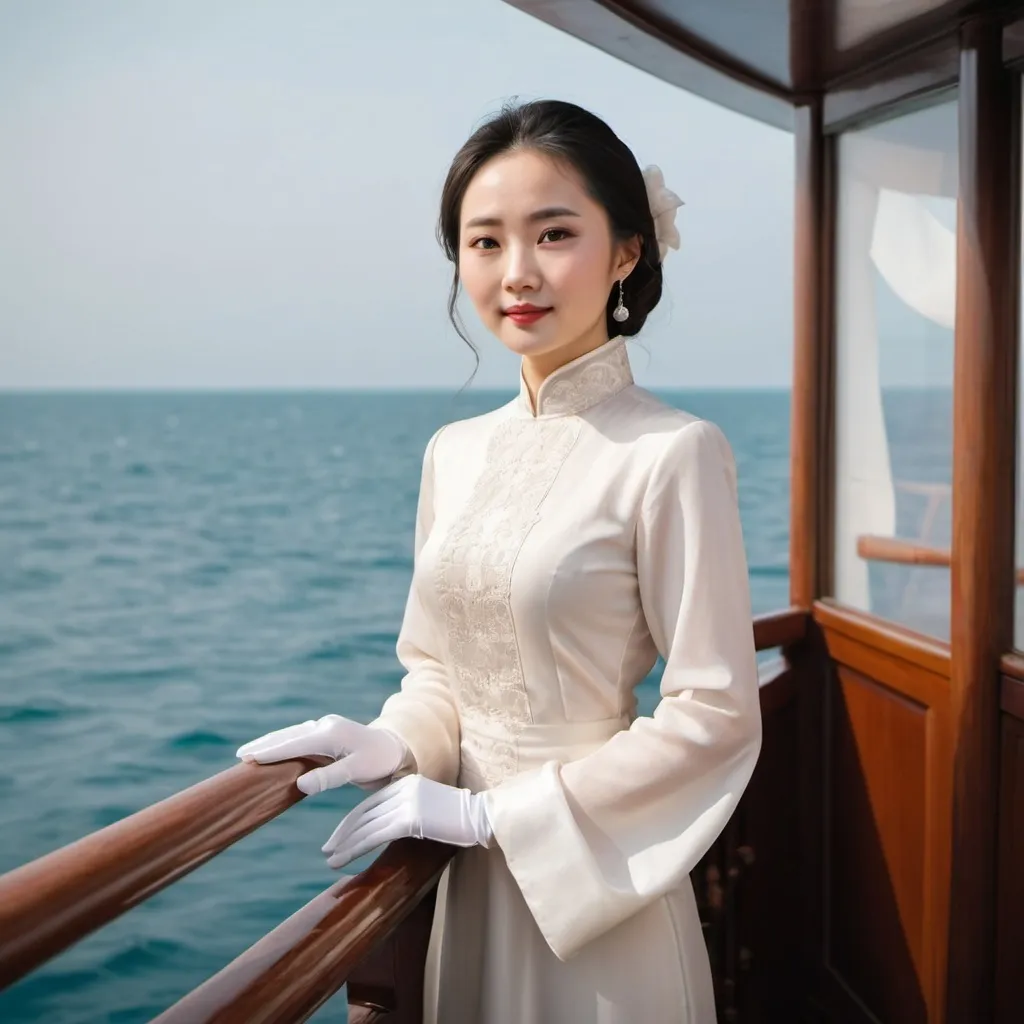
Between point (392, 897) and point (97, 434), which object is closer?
point (392, 897)

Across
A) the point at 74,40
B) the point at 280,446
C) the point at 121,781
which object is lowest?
the point at 121,781

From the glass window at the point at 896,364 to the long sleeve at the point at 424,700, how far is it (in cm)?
100

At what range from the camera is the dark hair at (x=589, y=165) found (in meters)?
1.44

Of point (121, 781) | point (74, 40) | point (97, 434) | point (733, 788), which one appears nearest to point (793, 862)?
point (733, 788)

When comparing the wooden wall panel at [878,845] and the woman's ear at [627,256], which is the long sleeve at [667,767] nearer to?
the woman's ear at [627,256]

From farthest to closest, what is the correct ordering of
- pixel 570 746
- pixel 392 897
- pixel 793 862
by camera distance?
pixel 793 862
pixel 570 746
pixel 392 897

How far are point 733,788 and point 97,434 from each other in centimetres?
4945

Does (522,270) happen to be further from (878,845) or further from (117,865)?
(878,845)

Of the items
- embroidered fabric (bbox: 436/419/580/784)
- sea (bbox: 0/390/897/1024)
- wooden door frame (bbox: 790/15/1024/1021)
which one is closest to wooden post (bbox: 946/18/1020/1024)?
Answer: wooden door frame (bbox: 790/15/1024/1021)

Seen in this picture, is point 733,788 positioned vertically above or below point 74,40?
below

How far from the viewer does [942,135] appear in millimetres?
2098

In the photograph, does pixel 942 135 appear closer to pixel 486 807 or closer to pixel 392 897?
pixel 486 807

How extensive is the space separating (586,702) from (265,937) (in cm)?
49

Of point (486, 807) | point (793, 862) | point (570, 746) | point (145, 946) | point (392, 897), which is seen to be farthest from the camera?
point (145, 946)
